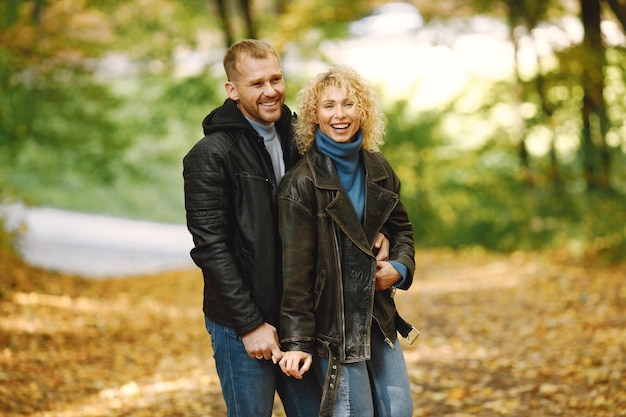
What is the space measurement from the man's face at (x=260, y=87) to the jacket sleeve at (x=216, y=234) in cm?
24

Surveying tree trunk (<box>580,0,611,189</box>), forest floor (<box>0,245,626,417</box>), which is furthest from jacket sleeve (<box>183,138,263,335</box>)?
tree trunk (<box>580,0,611,189</box>)

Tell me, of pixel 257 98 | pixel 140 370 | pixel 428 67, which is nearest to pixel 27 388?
pixel 140 370

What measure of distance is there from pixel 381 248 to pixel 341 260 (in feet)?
0.70

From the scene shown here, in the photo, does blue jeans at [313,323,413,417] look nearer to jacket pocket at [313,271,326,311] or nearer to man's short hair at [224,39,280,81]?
jacket pocket at [313,271,326,311]

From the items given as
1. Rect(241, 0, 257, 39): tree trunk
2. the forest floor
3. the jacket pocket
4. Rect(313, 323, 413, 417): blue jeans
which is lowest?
the forest floor

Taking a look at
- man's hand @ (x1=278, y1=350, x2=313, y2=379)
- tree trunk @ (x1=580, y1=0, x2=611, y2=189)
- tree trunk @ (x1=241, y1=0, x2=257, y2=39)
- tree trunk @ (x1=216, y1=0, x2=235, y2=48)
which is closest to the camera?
man's hand @ (x1=278, y1=350, x2=313, y2=379)

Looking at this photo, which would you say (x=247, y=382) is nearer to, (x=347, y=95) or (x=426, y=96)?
(x=347, y=95)

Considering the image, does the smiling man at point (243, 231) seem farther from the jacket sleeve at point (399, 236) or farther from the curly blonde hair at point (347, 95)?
the jacket sleeve at point (399, 236)

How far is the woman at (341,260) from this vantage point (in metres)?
2.71

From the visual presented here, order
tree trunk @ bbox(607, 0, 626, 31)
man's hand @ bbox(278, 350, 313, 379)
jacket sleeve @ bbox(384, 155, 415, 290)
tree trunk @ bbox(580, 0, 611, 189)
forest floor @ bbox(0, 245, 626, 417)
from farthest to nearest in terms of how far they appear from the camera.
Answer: tree trunk @ bbox(580, 0, 611, 189) < tree trunk @ bbox(607, 0, 626, 31) < forest floor @ bbox(0, 245, 626, 417) < jacket sleeve @ bbox(384, 155, 415, 290) < man's hand @ bbox(278, 350, 313, 379)

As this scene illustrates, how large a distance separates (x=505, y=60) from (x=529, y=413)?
9.39 meters

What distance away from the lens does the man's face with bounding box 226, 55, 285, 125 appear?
9.32 ft

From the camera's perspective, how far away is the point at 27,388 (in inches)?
223

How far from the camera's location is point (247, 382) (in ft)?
9.35
